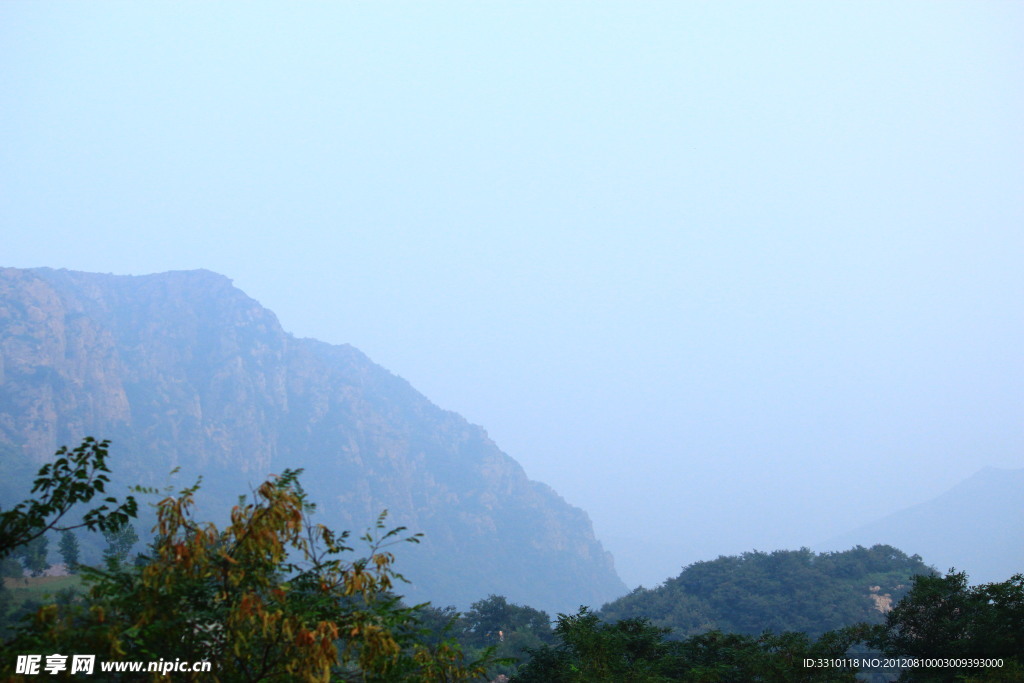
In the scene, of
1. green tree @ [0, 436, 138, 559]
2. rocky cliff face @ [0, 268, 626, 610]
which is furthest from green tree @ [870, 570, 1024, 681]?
rocky cliff face @ [0, 268, 626, 610]

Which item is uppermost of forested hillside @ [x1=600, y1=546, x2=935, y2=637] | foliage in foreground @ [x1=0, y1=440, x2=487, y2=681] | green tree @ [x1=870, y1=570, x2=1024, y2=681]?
foliage in foreground @ [x1=0, y1=440, x2=487, y2=681]

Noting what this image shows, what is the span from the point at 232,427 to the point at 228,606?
18227cm

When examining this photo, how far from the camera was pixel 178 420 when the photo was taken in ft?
544

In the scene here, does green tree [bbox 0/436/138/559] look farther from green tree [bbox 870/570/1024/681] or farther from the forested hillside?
the forested hillside

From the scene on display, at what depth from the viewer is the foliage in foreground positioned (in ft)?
20.4

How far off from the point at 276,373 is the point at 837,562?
516 feet

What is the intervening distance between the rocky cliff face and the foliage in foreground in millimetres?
142830

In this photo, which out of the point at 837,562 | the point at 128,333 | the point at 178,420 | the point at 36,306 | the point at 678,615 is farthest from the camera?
the point at 128,333

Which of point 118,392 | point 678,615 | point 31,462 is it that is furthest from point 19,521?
point 118,392

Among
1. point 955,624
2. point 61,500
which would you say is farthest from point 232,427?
point 61,500

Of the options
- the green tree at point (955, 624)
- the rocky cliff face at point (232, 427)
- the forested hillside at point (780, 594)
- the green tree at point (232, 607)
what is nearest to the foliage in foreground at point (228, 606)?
the green tree at point (232, 607)

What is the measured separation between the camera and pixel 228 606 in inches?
265

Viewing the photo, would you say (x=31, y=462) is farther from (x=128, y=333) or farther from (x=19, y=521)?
(x=19, y=521)

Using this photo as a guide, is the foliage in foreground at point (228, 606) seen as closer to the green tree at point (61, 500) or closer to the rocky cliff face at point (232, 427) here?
the green tree at point (61, 500)
